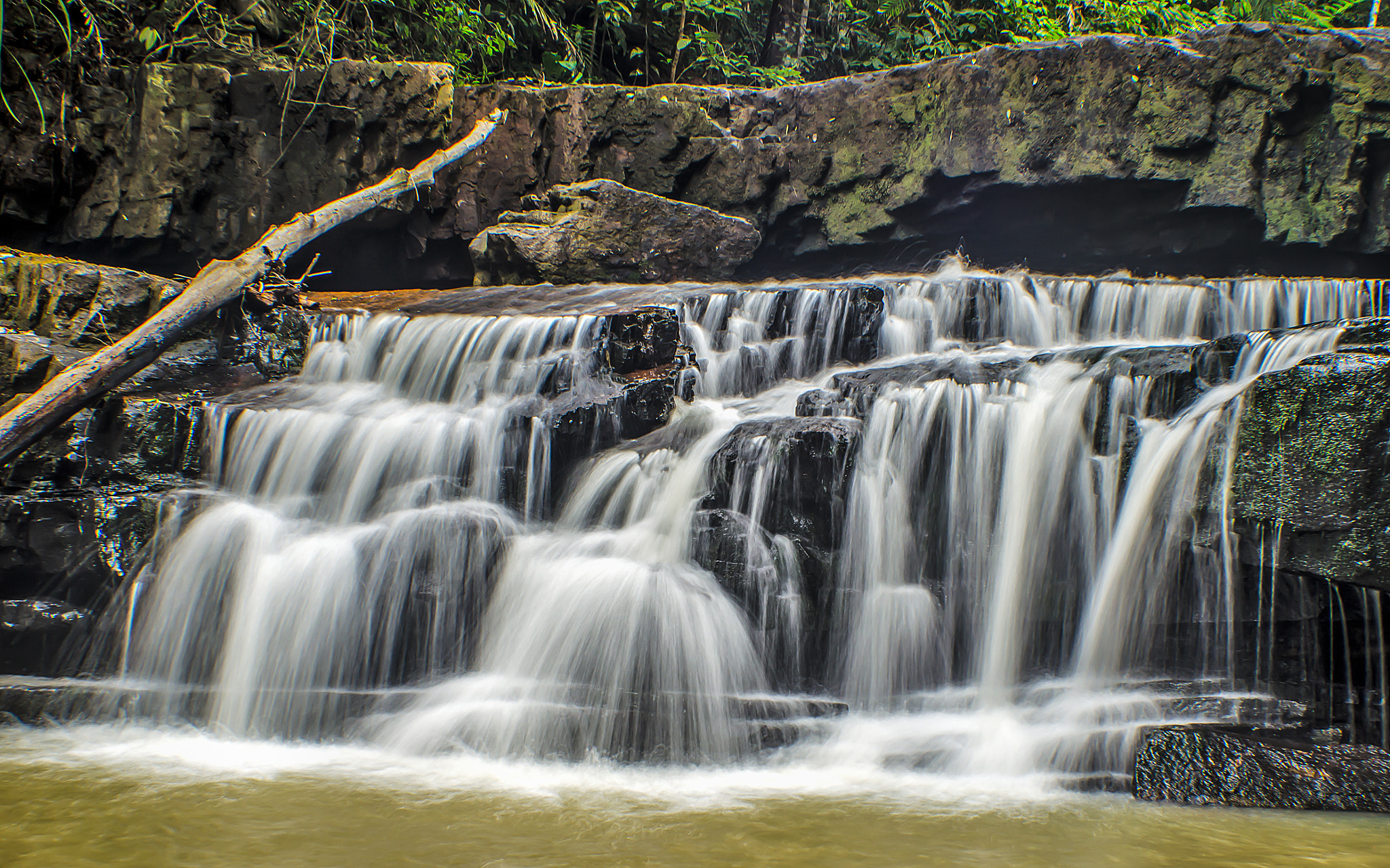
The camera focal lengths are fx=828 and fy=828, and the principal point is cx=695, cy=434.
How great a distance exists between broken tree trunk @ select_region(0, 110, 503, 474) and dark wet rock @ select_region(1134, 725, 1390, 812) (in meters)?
5.82

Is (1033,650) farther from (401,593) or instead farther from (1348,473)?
(401,593)

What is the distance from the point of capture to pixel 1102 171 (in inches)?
330

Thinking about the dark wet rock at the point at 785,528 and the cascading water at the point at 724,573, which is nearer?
the cascading water at the point at 724,573

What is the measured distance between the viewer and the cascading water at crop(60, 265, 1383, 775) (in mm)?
3693

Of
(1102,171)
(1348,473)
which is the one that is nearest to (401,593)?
(1348,473)

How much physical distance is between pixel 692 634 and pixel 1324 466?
2.74m

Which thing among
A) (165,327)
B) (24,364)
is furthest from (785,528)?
(24,364)

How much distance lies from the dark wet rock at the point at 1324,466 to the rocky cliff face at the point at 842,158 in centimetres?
570

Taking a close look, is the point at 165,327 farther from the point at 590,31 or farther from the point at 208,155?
the point at 590,31

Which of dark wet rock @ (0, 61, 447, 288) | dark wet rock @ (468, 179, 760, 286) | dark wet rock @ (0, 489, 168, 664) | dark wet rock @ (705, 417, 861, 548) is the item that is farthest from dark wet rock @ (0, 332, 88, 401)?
dark wet rock @ (705, 417, 861, 548)

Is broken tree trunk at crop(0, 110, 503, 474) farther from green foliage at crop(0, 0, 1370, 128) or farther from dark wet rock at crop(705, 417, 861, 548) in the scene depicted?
dark wet rock at crop(705, 417, 861, 548)

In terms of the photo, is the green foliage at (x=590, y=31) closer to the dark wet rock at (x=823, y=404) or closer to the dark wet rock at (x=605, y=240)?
the dark wet rock at (x=605, y=240)

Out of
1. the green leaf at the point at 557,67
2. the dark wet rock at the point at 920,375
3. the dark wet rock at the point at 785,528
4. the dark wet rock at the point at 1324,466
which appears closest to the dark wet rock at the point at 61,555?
the dark wet rock at the point at 785,528

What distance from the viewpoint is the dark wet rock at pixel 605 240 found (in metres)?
8.74
